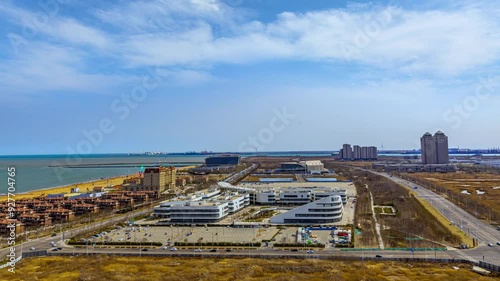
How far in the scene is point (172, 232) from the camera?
36.8 meters

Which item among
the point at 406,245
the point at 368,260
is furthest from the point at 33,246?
the point at 406,245

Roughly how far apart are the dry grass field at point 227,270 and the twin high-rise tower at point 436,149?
105294mm

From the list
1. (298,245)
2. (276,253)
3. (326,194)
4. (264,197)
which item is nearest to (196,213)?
(264,197)

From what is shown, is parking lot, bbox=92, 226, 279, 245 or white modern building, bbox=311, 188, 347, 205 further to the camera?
white modern building, bbox=311, 188, 347, 205

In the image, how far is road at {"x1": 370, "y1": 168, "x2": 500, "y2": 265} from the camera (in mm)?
26469

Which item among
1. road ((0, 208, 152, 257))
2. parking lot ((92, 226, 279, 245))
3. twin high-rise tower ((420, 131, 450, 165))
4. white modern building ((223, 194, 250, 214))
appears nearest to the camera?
road ((0, 208, 152, 257))

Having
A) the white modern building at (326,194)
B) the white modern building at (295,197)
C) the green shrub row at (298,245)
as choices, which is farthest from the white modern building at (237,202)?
the green shrub row at (298,245)

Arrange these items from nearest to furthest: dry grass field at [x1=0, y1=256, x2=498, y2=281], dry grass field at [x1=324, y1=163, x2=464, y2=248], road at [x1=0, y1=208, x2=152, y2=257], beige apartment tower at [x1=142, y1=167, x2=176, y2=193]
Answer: dry grass field at [x1=0, y1=256, x2=498, y2=281] < dry grass field at [x1=324, y1=163, x2=464, y2=248] < road at [x1=0, y1=208, x2=152, y2=257] < beige apartment tower at [x1=142, y1=167, x2=176, y2=193]

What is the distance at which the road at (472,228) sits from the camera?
2647 centimetres

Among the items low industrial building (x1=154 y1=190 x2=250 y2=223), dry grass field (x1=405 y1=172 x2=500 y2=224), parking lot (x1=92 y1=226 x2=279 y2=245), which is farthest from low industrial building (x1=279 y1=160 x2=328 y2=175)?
parking lot (x1=92 y1=226 x2=279 y2=245)

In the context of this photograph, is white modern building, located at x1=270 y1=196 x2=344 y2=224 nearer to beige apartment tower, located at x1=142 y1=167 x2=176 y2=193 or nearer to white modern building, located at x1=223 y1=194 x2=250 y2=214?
white modern building, located at x1=223 y1=194 x2=250 y2=214

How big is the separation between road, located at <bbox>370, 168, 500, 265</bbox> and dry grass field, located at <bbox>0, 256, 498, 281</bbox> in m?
3.10

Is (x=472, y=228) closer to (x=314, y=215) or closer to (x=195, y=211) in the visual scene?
(x=314, y=215)

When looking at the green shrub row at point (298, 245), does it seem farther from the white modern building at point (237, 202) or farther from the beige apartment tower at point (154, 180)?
the beige apartment tower at point (154, 180)
